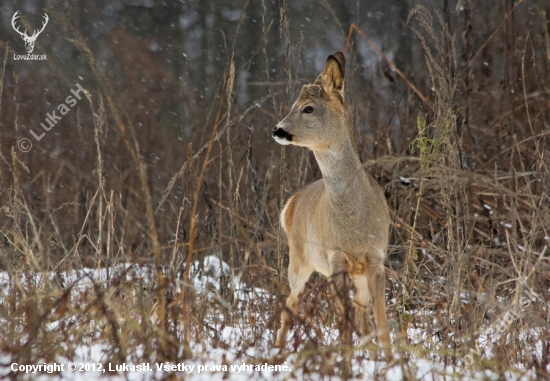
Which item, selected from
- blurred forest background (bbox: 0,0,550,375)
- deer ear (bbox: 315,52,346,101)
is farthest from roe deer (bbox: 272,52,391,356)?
blurred forest background (bbox: 0,0,550,375)

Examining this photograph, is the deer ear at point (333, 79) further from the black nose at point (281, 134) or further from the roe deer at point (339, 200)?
the black nose at point (281, 134)

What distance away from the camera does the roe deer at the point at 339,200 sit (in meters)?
4.62

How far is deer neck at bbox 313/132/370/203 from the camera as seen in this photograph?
475cm

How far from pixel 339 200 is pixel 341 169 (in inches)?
8.5

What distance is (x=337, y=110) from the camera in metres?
4.91

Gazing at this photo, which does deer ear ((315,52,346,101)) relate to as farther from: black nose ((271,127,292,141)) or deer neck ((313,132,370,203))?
black nose ((271,127,292,141))

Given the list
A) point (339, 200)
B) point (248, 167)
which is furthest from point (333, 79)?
point (248, 167)

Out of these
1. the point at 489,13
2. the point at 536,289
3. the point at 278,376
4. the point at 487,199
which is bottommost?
the point at 278,376

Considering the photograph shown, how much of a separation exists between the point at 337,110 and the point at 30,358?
2730mm

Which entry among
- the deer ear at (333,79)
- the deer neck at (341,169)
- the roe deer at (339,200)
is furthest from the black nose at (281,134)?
the deer ear at (333,79)

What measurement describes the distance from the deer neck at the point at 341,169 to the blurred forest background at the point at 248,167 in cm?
33

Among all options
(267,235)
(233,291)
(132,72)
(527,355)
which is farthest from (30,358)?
(132,72)

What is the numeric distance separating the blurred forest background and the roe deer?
292 millimetres

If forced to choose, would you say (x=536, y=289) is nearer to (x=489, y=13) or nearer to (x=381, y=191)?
(x=381, y=191)
